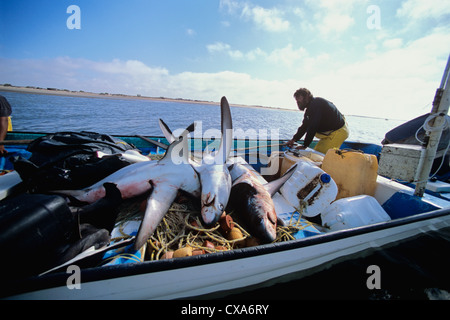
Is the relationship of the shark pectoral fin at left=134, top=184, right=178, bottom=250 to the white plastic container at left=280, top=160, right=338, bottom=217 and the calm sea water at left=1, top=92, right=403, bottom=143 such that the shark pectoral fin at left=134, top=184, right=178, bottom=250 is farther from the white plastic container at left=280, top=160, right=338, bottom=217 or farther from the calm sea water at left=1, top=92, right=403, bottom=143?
the calm sea water at left=1, top=92, right=403, bottom=143

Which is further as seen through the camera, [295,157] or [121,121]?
[121,121]

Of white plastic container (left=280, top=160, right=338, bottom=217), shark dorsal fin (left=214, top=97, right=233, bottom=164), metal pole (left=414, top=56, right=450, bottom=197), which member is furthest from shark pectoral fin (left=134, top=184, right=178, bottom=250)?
metal pole (left=414, top=56, right=450, bottom=197)

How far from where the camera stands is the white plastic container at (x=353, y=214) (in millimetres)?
3182

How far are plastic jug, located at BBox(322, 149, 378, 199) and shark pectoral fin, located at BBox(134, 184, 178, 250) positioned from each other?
332cm

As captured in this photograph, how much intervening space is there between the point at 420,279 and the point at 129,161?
5117mm

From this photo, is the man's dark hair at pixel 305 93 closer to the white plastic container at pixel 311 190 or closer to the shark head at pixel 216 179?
the white plastic container at pixel 311 190

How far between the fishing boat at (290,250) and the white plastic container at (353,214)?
0.01 meters

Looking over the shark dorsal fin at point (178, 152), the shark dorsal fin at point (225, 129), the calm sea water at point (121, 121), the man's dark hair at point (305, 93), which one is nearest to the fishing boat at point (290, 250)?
the shark dorsal fin at point (225, 129)

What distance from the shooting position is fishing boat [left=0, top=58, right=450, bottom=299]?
63.3 inches

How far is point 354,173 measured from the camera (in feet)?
12.8

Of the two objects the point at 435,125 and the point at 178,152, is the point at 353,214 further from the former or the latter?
the point at 178,152

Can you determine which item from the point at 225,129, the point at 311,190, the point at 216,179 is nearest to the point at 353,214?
the point at 311,190

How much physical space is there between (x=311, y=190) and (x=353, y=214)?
2.51 ft
